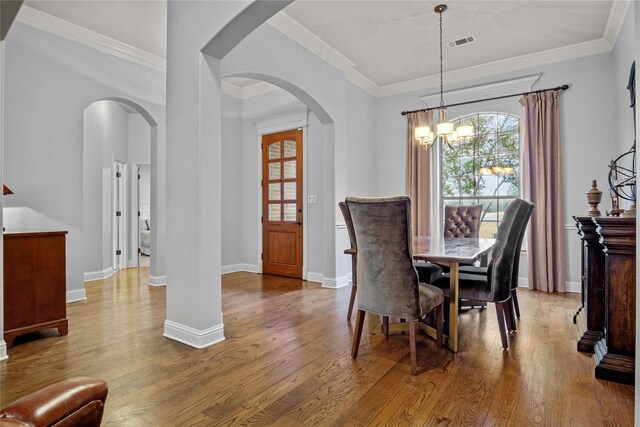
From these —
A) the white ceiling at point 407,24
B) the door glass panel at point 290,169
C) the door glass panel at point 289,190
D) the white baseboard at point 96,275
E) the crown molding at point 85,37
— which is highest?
the white ceiling at point 407,24

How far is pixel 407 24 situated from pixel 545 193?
2743 mm

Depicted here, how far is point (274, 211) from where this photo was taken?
5703mm

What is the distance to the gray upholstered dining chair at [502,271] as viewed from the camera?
2.49m

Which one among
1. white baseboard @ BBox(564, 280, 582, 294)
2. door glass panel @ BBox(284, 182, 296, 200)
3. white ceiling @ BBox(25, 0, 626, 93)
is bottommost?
white baseboard @ BBox(564, 280, 582, 294)

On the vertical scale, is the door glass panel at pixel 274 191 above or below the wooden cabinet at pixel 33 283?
above

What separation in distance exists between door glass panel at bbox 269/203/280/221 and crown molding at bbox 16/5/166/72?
2485 millimetres

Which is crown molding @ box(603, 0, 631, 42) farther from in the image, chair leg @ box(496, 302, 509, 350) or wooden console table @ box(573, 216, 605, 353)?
chair leg @ box(496, 302, 509, 350)

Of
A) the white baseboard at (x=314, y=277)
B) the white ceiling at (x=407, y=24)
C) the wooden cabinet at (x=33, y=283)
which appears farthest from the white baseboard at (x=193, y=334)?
the white ceiling at (x=407, y=24)

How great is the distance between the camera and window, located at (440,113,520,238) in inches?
193

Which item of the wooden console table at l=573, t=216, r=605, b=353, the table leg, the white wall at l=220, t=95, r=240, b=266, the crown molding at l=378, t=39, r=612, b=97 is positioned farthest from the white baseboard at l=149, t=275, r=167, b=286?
the wooden console table at l=573, t=216, r=605, b=353

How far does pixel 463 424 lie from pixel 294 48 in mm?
3915

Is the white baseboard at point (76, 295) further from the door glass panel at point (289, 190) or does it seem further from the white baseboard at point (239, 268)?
the door glass panel at point (289, 190)

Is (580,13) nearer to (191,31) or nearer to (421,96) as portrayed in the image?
(421,96)

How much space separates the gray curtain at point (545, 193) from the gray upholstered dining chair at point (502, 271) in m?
2.26
